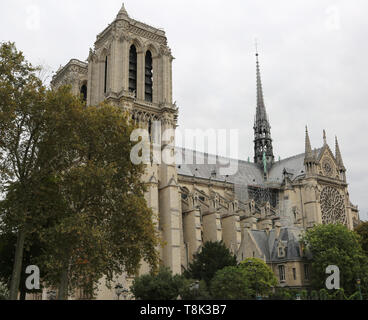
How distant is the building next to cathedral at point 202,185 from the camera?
46469 millimetres

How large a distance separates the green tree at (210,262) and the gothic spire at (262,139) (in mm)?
37629

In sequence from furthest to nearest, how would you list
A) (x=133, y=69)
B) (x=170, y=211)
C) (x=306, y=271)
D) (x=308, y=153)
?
1. (x=308, y=153)
2. (x=133, y=69)
3. (x=170, y=211)
4. (x=306, y=271)

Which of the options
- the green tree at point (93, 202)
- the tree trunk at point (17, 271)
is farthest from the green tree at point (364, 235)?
the tree trunk at point (17, 271)

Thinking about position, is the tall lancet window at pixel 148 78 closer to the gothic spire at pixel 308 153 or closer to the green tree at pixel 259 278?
the gothic spire at pixel 308 153

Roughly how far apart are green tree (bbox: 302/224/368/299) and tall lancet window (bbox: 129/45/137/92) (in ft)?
87.9

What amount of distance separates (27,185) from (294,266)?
92.1ft

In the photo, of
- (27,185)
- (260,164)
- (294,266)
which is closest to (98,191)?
(27,185)

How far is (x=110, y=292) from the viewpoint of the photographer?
4347 cm

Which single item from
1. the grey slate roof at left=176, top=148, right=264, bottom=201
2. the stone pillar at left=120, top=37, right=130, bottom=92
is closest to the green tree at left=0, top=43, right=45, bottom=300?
the stone pillar at left=120, top=37, right=130, bottom=92

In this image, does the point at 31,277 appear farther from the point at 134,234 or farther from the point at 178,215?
the point at 178,215

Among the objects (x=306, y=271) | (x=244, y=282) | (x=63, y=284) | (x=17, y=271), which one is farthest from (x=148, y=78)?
(x=17, y=271)

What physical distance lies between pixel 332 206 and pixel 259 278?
3422 centimetres

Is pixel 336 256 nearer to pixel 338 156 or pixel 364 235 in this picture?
pixel 364 235

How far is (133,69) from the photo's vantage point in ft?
183
